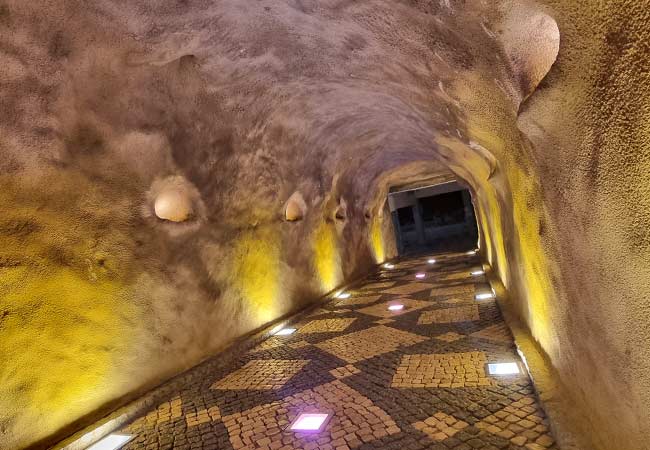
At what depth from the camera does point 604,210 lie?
51.6 inches

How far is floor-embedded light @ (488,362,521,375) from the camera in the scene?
3254 millimetres

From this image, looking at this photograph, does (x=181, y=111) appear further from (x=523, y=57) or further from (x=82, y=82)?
(x=523, y=57)

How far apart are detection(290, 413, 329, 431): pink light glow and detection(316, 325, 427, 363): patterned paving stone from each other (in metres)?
1.21

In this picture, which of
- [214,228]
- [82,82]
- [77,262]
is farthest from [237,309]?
[82,82]

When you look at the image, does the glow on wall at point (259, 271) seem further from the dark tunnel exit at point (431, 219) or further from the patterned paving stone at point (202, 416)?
the dark tunnel exit at point (431, 219)

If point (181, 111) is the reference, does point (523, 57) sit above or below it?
below

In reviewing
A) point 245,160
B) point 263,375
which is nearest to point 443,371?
point 263,375

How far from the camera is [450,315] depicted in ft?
18.0

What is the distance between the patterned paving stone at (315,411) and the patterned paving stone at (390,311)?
113 inches

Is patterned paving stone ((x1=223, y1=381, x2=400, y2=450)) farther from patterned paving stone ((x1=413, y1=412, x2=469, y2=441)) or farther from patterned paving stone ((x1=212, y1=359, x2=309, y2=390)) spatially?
patterned paving stone ((x1=212, y1=359, x2=309, y2=390))

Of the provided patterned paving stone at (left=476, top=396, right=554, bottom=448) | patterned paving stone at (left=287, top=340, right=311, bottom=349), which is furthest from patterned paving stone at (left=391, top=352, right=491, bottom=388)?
patterned paving stone at (left=287, top=340, right=311, bottom=349)

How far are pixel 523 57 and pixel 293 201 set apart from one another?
558 centimetres

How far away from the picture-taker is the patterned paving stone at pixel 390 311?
20.6 ft

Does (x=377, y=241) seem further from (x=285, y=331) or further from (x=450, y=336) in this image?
(x=450, y=336)
